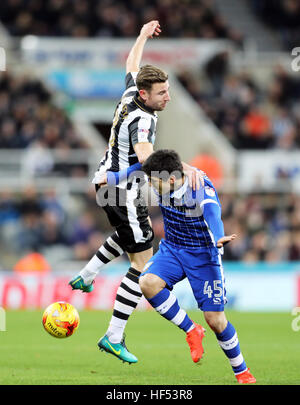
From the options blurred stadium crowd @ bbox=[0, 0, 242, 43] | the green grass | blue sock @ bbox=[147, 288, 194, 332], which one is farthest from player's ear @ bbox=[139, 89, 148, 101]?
blurred stadium crowd @ bbox=[0, 0, 242, 43]

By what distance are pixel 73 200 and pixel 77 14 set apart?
7.67 meters

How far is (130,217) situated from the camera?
8.26 meters

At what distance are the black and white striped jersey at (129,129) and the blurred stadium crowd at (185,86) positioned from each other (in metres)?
8.91

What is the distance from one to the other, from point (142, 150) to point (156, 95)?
56 centimetres

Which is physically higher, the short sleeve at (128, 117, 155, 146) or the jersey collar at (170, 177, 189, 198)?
the short sleeve at (128, 117, 155, 146)

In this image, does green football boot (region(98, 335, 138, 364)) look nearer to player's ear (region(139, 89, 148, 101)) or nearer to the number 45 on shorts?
the number 45 on shorts

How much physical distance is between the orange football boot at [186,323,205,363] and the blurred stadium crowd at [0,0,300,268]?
9.68 m

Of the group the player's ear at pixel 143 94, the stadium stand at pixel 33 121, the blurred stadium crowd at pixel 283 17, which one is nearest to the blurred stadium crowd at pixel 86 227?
the stadium stand at pixel 33 121

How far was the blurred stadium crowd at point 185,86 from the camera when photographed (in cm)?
1759

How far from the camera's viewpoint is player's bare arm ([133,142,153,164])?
7432 mm

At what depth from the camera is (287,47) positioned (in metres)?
25.5

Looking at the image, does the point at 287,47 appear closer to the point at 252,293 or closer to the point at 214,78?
the point at 214,78

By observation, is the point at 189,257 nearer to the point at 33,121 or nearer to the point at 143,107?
the point at 143,107
